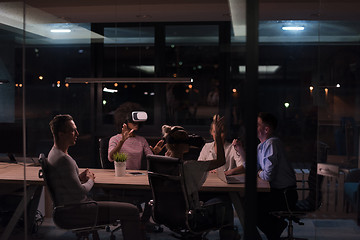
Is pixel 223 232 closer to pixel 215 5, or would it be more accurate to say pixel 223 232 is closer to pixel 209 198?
pixel 209 198

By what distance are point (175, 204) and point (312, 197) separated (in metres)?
1.49

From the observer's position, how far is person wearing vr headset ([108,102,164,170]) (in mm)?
4793

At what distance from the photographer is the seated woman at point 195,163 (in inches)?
157

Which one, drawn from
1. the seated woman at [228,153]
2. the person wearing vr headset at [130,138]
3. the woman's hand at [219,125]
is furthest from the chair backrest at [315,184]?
the person wearing vr headset at [130,138]

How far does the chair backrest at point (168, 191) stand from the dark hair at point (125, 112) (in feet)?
2.99

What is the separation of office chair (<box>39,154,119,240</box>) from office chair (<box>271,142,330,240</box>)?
181 cm

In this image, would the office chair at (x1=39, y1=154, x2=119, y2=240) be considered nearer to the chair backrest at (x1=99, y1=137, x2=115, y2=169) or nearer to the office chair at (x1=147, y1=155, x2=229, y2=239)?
the office chair at (x1=147, y1=155, x2=229, y2=239)

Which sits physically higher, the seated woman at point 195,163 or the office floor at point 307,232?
the seated woman at point 195,163

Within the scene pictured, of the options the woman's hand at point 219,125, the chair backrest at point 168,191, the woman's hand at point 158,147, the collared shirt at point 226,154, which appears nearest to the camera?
the chair backrest at point 168,191

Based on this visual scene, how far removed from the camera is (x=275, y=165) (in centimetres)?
455

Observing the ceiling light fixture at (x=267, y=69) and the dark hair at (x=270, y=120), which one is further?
the dark hair at (x=270, y=120)

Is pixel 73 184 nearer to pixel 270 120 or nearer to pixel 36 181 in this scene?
pixel 36 181

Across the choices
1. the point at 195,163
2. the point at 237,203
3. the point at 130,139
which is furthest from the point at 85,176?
the point at 237,203

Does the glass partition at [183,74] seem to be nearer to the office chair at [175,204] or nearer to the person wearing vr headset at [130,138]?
the person wearing vr headset at [130,138]
